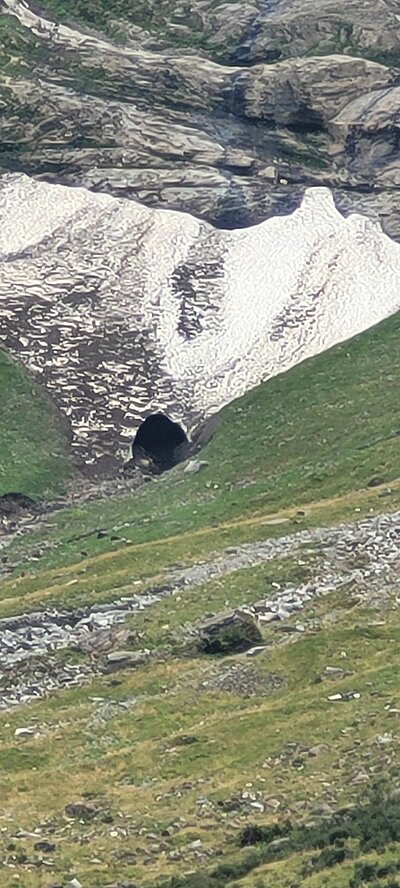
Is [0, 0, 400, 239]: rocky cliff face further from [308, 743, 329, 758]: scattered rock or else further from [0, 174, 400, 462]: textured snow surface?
[308, 743, 329, 758]: scattered rock

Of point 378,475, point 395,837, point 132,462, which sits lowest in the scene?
point 132,462

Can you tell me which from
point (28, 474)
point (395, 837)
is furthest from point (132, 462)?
point (395, 837)

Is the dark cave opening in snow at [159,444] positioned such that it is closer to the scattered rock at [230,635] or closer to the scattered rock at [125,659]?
the scattered rock at [230,635]

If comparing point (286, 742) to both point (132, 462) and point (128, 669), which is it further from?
point (132, 462)

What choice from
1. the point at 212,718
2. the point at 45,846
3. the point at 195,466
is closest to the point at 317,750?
Result: the point at 212,718

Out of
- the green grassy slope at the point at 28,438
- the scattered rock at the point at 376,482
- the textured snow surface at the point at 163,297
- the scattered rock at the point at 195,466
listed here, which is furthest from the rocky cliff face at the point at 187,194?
the scattered rock at the point at 376,482

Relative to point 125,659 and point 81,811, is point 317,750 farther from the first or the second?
point 125,659
